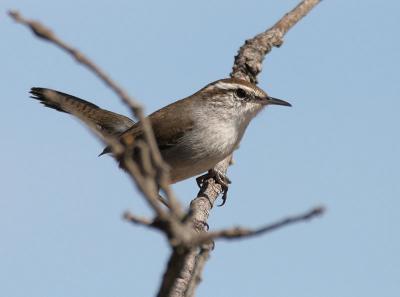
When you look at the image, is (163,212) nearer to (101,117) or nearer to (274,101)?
(274,101)

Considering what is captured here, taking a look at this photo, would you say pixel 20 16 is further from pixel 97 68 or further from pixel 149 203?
pixel 149 203

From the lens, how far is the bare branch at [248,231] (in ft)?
4.77

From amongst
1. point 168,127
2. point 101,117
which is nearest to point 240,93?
point 168,127

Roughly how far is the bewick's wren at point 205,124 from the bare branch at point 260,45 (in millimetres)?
399

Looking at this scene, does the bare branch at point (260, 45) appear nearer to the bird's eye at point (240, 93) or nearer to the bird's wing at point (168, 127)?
the bird's eye at point (240, 93)

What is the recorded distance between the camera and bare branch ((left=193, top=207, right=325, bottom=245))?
4.77 feet

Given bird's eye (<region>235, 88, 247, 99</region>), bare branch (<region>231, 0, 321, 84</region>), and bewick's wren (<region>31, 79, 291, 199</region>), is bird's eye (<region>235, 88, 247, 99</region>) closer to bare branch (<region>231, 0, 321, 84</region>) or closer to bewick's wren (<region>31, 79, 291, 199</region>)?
bewick's wren (<region>31, 79, 291, 199</region>)

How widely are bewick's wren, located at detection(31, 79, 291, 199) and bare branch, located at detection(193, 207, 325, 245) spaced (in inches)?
192

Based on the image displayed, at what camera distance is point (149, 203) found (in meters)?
1.44

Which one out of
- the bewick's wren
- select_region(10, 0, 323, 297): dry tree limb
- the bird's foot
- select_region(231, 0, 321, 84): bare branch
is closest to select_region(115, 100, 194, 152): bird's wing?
the bewick's wren

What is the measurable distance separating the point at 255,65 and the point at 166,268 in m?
5.88

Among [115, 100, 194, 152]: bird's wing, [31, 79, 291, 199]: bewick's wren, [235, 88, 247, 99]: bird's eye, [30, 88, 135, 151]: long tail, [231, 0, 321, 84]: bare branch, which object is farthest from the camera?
[30, 88, 135, 151]: long tail

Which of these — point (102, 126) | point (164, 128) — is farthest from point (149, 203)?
point (102, 126)

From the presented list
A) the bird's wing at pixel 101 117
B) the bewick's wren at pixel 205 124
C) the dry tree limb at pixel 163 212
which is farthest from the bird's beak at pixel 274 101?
the dry tree limb at pixel 163 212
